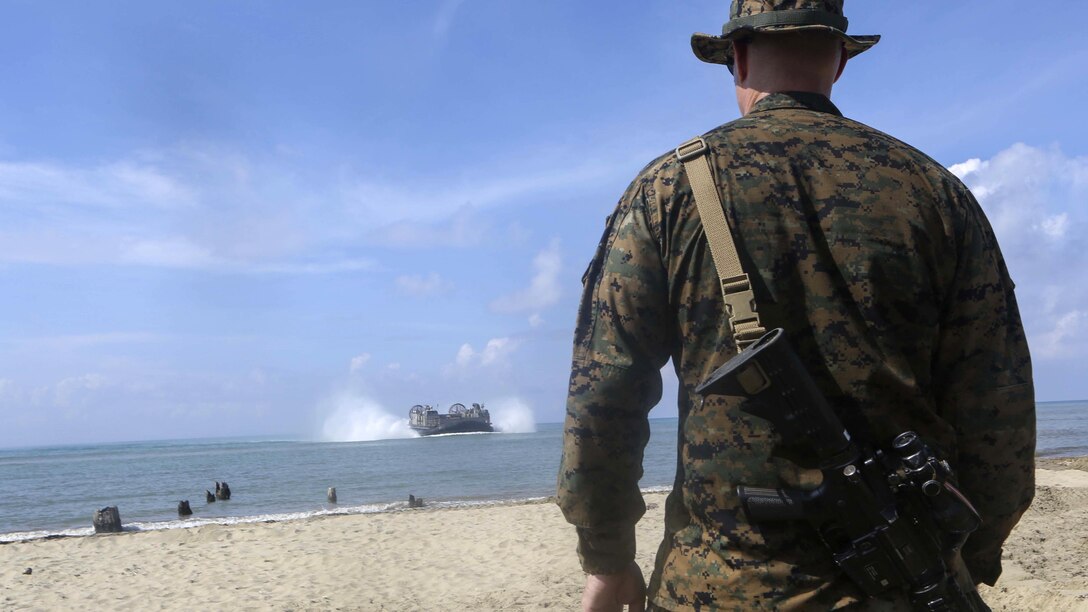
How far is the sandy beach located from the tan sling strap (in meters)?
5.98

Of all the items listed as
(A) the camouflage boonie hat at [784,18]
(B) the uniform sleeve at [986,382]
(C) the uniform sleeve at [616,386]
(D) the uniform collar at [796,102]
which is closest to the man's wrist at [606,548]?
(C) the uniform sleeve at [616,386]

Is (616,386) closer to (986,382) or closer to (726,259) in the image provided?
(726,259)

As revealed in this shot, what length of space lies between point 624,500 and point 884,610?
55cm

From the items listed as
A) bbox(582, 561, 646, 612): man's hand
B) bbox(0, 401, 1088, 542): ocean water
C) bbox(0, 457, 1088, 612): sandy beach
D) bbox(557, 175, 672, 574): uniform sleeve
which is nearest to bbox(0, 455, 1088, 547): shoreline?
bbox(0, 401, 1088, 542): ocean water

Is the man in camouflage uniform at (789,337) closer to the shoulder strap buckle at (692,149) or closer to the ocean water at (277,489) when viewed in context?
the shoulder strap buckle at (692,149)

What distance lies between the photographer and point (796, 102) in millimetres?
1883

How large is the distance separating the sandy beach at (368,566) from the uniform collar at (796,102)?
230 inches

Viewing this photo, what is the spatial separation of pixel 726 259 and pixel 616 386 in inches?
13.9

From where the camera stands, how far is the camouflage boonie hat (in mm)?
1836

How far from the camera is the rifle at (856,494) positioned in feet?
5.16

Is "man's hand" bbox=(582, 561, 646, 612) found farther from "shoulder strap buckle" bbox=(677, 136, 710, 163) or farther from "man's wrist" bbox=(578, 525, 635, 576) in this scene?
"shoulder strap buckle" bbox=(677, 136, 710, 163)

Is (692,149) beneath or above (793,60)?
beneath

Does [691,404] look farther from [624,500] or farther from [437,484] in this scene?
[437,484]

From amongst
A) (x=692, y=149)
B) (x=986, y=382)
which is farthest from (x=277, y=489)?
(x=986, y=382)
